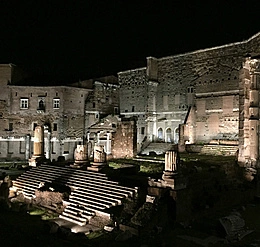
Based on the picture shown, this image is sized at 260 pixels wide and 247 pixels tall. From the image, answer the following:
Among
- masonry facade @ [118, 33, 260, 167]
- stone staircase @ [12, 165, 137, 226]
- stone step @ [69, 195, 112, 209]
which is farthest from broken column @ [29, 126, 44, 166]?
masonry facade @ [118, 33, 260, 167]

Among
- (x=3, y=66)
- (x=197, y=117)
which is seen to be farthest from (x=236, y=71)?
(x=3, y=66)

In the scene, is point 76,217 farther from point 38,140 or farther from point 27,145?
point 27,145

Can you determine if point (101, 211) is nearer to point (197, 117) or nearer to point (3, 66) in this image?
point (197, 117)

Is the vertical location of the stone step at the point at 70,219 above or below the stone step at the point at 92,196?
below

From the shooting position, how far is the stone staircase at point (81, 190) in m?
14.1

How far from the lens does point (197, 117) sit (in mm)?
34312

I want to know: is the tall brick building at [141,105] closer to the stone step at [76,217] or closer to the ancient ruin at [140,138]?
the ancient ruin at [140,138]

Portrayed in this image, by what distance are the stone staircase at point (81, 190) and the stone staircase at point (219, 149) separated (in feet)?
44.3

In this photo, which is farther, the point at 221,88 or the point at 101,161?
the point at 221,88

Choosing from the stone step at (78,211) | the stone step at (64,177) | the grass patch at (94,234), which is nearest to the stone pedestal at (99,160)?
the stone step at (64,177)

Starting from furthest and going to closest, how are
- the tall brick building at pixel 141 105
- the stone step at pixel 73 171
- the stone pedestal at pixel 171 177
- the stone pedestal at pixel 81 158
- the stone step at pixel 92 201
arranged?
the tall brick building at pixel 141 105, the stone pedestal at pixel 81 158, the stone step at pixel 73 171, the stone step at pixel 92 201, the stone pedestal at pixel 171 177

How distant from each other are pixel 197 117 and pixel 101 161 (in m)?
18.3

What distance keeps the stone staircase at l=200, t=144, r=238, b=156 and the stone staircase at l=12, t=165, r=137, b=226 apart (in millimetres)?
13517

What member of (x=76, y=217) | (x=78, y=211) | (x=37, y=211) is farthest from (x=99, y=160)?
(x=76, y=217)
